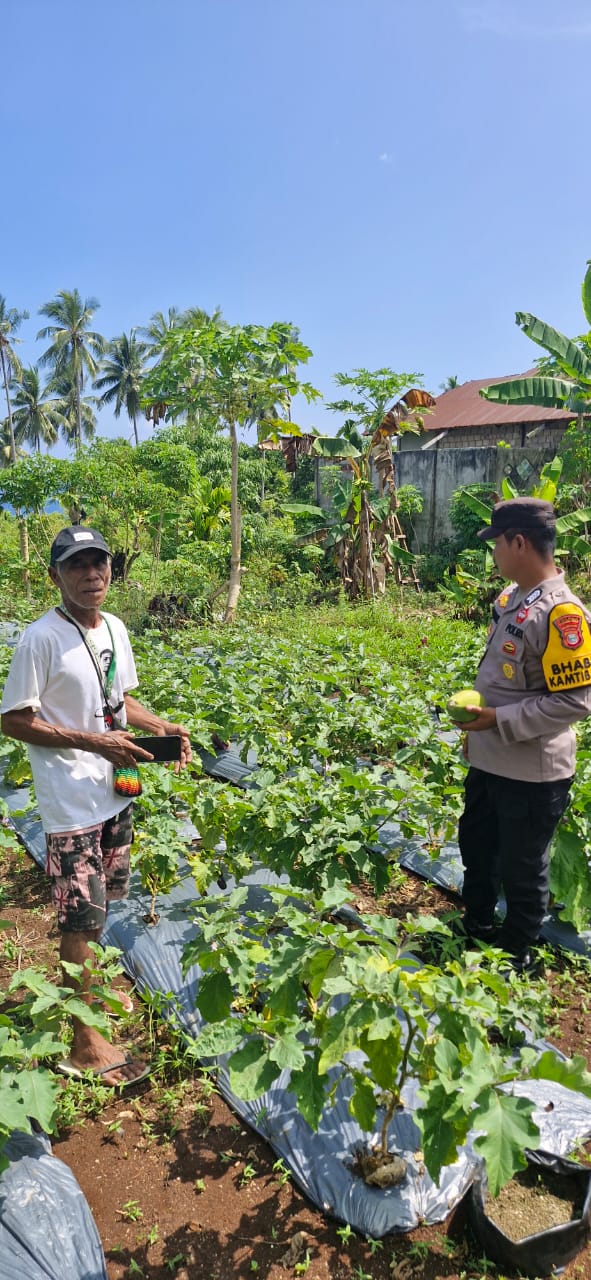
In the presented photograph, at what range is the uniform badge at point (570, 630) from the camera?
263 centimetres

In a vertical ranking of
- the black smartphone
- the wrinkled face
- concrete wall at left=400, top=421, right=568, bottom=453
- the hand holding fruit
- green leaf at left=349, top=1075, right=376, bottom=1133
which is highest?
concrete wall at left=400, top=421, right=568, bottom=453

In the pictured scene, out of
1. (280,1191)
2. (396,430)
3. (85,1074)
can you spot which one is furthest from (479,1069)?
(396,430)

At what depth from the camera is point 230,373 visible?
392 inches

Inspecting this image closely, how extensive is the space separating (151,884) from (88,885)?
3.32 feet

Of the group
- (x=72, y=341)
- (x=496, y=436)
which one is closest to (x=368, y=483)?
(x=496, y=436)

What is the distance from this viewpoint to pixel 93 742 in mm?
2406

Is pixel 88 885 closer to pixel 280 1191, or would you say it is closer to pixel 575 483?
pixel 280 1191

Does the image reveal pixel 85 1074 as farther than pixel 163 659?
No

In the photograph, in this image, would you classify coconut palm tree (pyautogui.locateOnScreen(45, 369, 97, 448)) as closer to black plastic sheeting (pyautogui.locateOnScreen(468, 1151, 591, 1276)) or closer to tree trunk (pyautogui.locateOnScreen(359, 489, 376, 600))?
tree trunk (pyautogui.locateOnScreen(359, 489, 376, 600))

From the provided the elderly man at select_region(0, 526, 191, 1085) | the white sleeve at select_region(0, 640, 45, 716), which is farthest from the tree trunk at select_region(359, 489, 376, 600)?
the white sleeve at select_region(0, 640, 45, 716)

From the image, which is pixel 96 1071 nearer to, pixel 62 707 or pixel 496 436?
pixel 62 707

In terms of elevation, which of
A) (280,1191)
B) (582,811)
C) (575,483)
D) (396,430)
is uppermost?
(396,430)

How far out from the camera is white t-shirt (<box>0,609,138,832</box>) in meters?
2.33

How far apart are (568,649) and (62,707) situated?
170 cm
